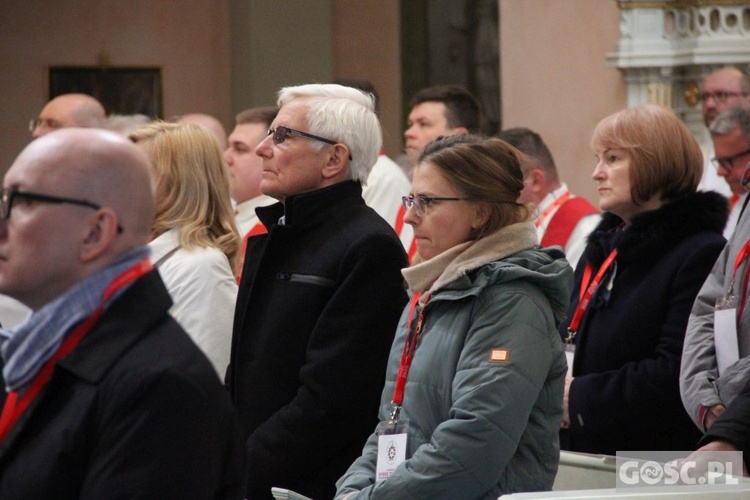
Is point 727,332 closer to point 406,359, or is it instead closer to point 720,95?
point 406,359

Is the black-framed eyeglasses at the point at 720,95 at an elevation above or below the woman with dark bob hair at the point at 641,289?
above

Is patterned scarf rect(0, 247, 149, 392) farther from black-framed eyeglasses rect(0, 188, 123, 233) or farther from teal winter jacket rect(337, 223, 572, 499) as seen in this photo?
teal winter jacket rect(337, 223, 572, 499)

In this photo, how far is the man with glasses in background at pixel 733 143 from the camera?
5137 millimetres

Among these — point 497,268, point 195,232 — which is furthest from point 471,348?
point 195,232

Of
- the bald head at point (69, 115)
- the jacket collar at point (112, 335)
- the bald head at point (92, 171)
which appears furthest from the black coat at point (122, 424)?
the bald head at point (69, 115)

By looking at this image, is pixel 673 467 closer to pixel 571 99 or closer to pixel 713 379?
pixel 713 379

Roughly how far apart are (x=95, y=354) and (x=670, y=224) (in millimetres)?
2241

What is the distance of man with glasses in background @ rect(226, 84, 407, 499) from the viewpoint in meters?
3.37

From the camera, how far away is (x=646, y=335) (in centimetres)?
369

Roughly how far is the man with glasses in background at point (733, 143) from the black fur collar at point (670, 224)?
1.39 meters

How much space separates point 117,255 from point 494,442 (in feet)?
3.81

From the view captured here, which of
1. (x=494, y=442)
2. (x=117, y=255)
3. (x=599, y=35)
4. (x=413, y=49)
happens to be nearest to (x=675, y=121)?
(x=494, y=442)

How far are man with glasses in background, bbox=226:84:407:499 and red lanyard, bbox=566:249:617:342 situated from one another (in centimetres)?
70

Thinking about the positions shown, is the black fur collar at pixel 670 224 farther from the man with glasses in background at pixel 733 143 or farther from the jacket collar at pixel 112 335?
the jacket collar at pixel 112 335
